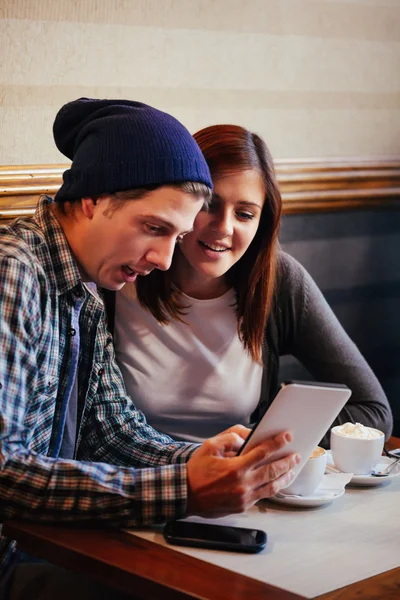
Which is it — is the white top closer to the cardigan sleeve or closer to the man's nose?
the cardigan sleeve

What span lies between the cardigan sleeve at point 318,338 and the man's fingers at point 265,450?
0.81 metres

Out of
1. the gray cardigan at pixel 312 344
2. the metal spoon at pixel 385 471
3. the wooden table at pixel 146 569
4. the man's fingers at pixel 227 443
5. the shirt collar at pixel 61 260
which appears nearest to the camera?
the wooden table at pixel 146 569

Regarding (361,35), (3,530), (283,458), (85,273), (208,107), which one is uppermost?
(361,35)

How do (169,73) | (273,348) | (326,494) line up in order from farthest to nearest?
(169,73) < (273,348) < (326,494)

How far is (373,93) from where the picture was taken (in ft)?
10.4

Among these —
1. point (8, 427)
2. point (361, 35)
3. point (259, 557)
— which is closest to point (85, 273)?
point (8, 427)

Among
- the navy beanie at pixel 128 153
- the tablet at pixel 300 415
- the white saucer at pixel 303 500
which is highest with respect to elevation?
the navy beanie at pixel 128 153

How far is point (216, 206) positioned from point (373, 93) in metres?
1.37

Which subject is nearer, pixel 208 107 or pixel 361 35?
pixel 208 107

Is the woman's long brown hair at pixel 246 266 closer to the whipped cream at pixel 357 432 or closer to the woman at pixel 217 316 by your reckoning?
the woman at pixel 217 316

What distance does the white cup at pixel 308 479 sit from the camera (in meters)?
1.56

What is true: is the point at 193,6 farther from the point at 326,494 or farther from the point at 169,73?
the point at 326,494

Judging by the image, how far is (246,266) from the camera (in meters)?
2.14

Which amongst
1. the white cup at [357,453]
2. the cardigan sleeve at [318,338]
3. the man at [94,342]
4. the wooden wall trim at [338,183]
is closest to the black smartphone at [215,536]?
the man at [94,342]
